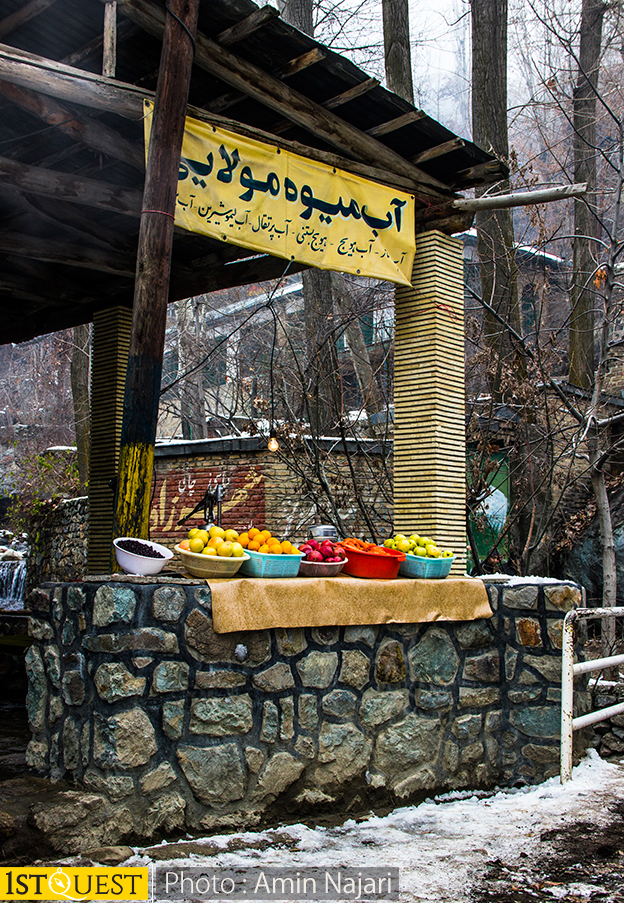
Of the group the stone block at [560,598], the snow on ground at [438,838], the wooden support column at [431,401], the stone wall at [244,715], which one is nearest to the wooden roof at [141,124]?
the wooden support column at [431,401]

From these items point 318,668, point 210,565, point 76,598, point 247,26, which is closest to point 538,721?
point 318,668

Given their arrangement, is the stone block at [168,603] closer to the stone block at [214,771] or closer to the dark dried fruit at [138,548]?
the dark dried fruit at [138,548]

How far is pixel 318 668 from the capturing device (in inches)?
182

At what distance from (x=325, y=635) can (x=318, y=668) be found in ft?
0.63

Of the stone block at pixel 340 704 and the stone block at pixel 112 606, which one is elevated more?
the stone block at pixel 112 606

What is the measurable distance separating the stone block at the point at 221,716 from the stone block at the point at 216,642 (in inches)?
8.1

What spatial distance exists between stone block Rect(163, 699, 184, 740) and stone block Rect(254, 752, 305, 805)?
566 millimetres

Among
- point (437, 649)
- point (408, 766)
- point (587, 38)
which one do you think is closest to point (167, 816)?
point (408, 766)

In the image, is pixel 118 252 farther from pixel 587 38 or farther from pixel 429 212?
pixel 587 38

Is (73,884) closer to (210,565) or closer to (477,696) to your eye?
(210,565)

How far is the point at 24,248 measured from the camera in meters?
7.14

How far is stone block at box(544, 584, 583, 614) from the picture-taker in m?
5.64

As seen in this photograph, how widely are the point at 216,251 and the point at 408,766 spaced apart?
198 inches

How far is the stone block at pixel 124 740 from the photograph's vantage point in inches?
155
